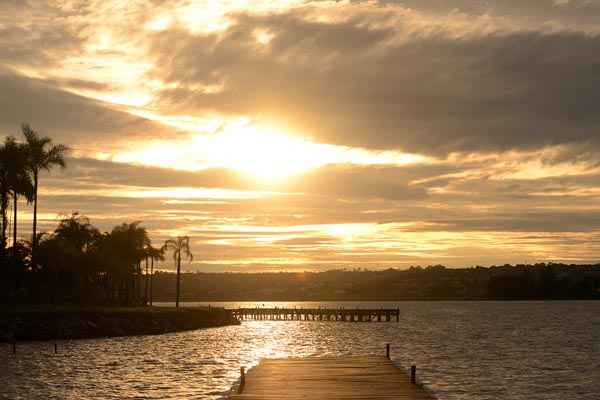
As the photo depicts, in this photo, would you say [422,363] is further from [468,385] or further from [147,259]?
[147,259]

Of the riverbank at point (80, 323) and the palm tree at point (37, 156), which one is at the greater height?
the palm tree at point (37, 156)

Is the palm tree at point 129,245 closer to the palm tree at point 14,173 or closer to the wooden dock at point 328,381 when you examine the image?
the palm tree at point 14,173

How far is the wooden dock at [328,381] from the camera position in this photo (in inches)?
1275

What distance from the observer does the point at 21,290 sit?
88.1 m

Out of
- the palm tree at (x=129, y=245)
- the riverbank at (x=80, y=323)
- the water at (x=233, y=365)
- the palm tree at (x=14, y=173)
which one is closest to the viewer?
the water at (x=233, y=365)

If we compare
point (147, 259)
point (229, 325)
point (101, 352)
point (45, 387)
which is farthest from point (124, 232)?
point (45, 387)

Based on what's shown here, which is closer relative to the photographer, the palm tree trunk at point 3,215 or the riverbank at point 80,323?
the riverbank at point 80,323

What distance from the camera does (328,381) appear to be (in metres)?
36.2

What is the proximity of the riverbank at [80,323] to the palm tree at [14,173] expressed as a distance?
375 inches

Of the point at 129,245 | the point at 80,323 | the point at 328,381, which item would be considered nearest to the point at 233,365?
the point at 328,381

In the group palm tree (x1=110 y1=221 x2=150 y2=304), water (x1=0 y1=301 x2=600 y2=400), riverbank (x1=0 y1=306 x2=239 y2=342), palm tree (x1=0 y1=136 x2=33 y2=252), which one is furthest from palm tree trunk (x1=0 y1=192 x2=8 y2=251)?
palm tree (x1=110 y1=221 x2=150 y2=304)

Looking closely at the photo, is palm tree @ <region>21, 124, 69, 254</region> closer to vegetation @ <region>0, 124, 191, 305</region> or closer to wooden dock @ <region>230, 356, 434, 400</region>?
vegetation @ <region>0, 124, 191, 305</region>

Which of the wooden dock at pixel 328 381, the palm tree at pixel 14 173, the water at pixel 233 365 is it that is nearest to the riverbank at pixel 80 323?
the water at pixel 233 365

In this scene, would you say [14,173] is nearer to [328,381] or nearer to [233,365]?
[233,365]
